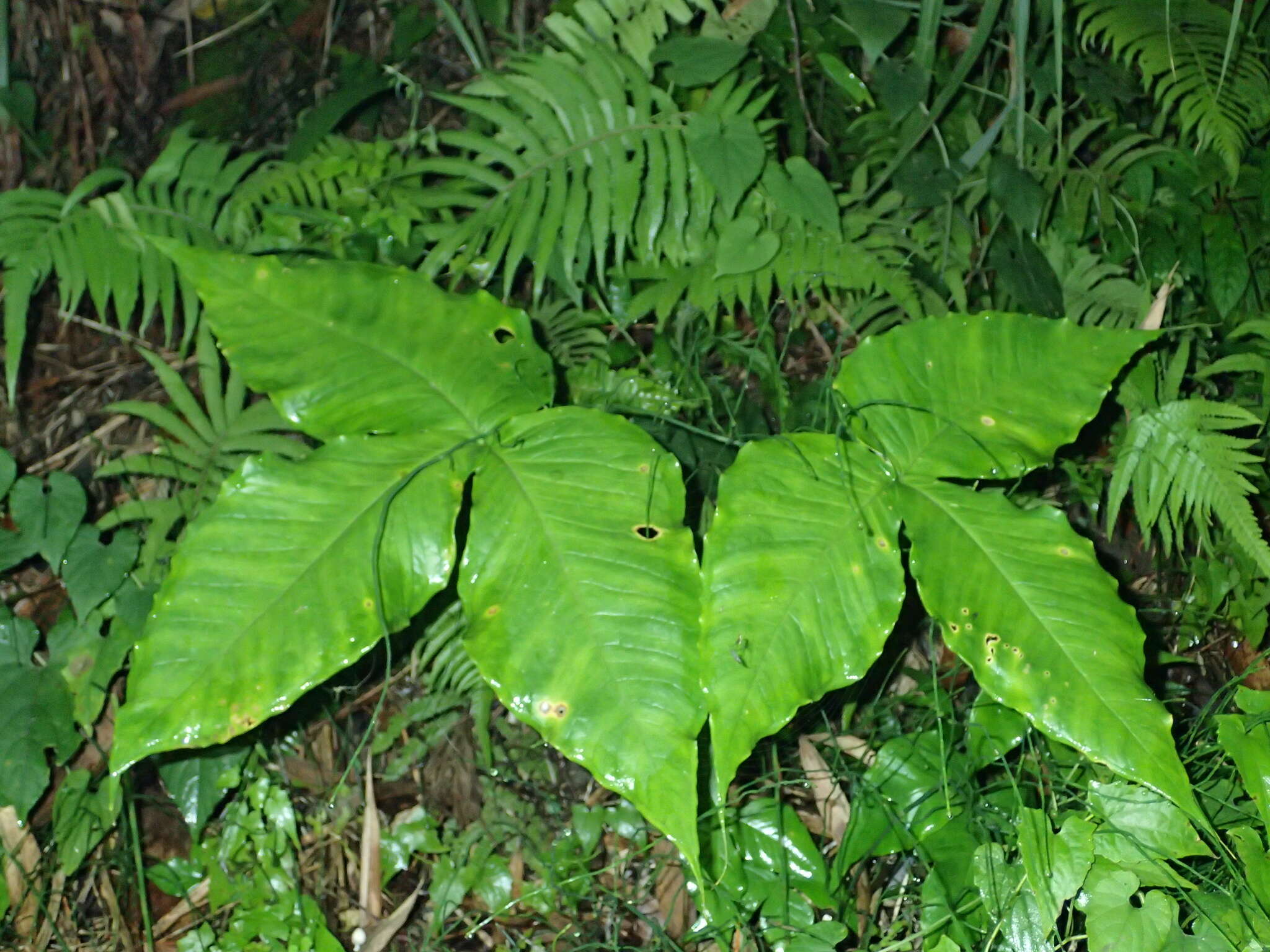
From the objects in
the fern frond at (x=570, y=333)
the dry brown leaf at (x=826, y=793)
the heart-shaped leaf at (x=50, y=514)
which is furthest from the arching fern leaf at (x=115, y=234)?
the dry brown leaf at (x=826, y=793)

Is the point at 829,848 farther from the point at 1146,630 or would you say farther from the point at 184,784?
the point at 184,784

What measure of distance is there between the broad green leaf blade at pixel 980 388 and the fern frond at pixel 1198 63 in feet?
3.16

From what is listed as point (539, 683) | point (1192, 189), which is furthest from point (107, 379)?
point (1192, 189)

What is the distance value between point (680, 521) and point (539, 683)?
1.09 feet

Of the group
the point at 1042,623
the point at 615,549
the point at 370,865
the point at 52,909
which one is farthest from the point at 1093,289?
the point at 52,909

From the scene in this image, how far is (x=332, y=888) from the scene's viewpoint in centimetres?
210

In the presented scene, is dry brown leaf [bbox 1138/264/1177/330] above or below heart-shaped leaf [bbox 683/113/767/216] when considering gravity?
below

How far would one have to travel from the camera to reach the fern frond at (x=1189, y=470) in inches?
77.5

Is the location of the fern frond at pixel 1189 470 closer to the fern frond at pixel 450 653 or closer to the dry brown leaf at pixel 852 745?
the dry brown leaf at pixel 852 745

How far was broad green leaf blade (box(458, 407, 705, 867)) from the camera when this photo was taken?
53.6 inches

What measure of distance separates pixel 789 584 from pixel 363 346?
820 millimetres

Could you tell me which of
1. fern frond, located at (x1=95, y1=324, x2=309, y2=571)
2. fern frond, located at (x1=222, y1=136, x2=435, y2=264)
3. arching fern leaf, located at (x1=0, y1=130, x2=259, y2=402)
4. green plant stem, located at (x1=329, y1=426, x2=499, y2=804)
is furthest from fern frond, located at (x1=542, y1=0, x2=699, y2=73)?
green plant stem, located at (x1=329, y1=426, x2=499, y2=804)

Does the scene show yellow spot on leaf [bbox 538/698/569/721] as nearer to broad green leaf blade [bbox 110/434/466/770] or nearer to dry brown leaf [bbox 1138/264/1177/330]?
broad green leaf blade [bbox 110/434/466/770]

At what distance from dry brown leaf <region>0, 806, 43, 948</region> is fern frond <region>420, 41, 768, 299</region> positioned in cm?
150
